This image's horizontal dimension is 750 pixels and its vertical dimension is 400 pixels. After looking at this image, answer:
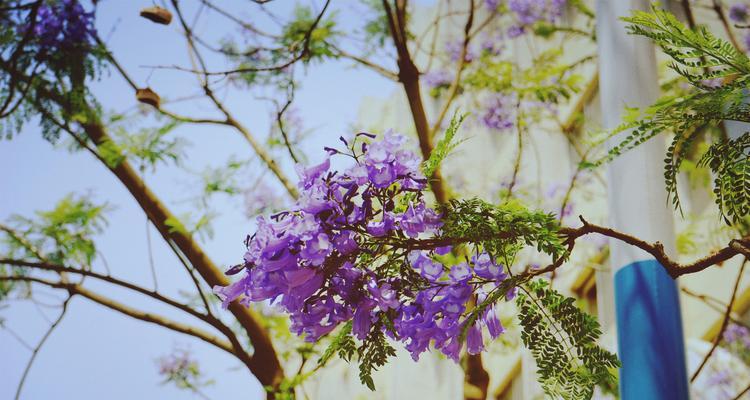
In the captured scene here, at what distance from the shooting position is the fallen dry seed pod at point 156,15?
7.84ft

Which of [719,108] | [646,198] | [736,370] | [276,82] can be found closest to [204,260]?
[276,82]

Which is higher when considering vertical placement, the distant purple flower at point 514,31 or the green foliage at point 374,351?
the distant purple flower at point 514,31

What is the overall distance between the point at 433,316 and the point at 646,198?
0.85 meters

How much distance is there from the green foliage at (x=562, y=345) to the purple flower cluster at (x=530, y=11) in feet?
16.8

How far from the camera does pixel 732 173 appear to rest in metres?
1.00

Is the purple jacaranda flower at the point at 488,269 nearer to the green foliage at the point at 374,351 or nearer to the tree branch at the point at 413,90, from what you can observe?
the green foliage at the point at 374,351

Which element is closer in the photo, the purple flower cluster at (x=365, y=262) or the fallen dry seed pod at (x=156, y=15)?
the purple flower cluster at (x=365, y=262)

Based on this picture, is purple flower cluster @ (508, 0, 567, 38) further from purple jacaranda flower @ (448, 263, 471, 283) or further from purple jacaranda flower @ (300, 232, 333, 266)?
purple jacaranda flower @ (300, 232, 333, 266)

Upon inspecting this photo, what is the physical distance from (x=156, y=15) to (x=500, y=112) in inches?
114

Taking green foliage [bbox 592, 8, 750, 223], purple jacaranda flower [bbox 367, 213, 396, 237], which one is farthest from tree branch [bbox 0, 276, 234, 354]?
green foliage [bbox 592, 8, 750, 223]

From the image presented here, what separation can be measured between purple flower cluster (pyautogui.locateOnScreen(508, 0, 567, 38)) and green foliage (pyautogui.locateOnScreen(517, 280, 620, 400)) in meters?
5.12

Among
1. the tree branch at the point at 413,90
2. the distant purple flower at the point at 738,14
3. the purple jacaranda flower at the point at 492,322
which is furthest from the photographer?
the distant purple flower at the point at 738,14

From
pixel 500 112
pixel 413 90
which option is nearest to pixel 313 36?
pixel 413 90

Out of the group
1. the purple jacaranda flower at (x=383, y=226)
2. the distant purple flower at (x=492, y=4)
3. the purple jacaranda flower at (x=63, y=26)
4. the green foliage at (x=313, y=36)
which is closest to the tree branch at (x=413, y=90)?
the green foliage at (x=313, y=36)
